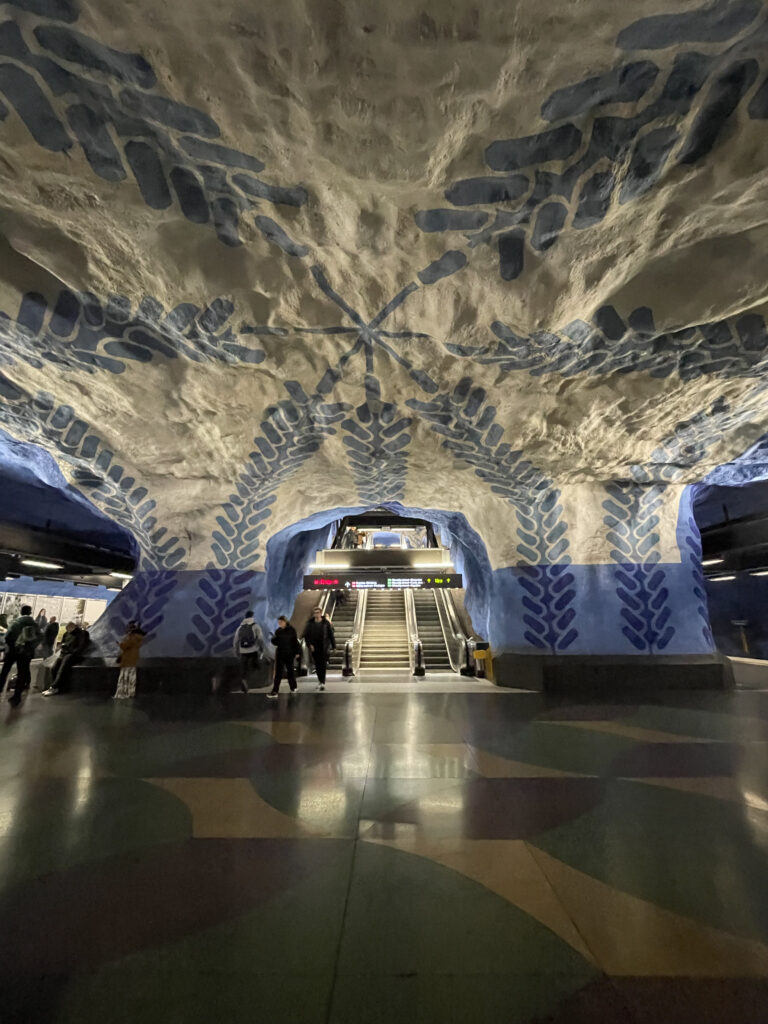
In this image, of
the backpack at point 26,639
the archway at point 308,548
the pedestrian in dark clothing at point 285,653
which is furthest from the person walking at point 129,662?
the archway at point 308,548

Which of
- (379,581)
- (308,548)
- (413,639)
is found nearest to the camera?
(413,639)

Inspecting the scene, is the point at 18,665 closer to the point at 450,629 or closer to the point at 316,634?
the point at 316,634

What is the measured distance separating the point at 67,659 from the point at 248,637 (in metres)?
2.61

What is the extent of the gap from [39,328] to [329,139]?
3545mm

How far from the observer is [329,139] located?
268cm

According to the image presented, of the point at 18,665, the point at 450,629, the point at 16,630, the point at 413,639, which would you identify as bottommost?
the point at 18,665

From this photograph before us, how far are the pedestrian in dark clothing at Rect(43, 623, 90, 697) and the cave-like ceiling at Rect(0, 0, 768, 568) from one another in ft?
8.52

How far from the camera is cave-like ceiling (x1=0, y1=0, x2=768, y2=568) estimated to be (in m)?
2.25

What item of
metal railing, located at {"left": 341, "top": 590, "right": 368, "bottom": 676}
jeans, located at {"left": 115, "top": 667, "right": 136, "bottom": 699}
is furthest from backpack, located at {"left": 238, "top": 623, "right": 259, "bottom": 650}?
metal railing, located at {"left": 341, "top": 590, "right": 368, "bottom": 676}

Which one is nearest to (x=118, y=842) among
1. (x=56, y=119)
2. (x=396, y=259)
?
(x=56, y=119)

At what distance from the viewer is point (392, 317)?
A: 419 centimetres

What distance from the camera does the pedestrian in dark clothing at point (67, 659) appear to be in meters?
6.06

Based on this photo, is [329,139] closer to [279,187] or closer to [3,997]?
[279,187]

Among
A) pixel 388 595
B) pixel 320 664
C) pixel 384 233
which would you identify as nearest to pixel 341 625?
pixel 388 595
